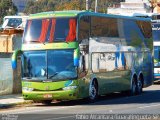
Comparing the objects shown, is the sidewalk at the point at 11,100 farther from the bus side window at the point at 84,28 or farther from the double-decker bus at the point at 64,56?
the bus side window at the point at 84,28

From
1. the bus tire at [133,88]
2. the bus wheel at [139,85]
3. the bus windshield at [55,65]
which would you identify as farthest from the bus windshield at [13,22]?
the bus windshield at [55,65]

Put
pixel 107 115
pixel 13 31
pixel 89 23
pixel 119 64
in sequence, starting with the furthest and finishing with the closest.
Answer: pixel 13 31
pixel 119 64
pixel 89 23
pixel 107 115

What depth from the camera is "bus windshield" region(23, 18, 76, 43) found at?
75.8 feet

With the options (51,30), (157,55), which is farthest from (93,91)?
(157,55)

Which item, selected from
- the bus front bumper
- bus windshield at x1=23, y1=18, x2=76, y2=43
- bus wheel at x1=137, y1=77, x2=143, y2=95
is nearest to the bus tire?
bus wheel at x1=137, y1=77, x2=143, y2=95

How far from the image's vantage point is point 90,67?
80.4 ft

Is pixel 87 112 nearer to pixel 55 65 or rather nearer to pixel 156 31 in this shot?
pixel 55 65

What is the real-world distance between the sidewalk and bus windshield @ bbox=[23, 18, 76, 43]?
2.56 metres

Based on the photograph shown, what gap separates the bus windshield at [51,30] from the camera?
23094mm

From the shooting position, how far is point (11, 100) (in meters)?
25.3

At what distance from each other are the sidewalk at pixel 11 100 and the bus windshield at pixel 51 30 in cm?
256

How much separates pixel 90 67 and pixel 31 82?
8.85 ft

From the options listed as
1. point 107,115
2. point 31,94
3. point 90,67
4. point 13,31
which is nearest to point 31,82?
point 31,94

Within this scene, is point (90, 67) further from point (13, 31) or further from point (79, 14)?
point (13, 31)
